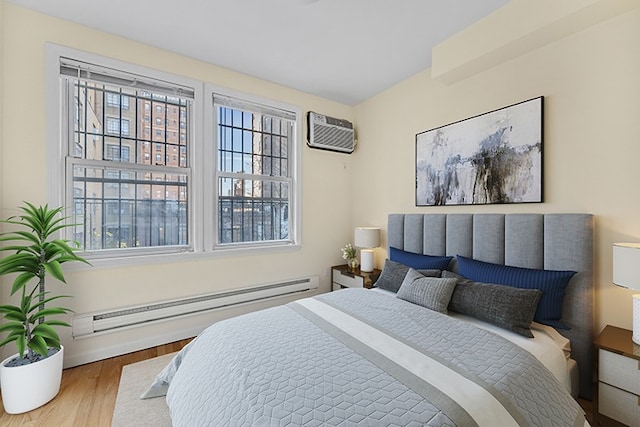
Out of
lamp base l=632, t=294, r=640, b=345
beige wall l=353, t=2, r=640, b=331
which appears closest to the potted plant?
beige wall l=353, t=2, r=640, b=331

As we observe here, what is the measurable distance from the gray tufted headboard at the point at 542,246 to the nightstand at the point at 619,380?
0.23 m

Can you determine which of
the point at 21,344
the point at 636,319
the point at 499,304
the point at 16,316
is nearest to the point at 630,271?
the point at 636,319

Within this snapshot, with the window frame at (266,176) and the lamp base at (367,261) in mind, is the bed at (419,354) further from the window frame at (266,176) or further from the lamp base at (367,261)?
the window frame at (266,176)

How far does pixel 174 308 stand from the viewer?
8.50 feet

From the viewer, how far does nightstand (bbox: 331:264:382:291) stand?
2.99 m

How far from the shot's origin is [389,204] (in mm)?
3254

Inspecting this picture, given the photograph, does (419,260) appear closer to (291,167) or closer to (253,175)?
(291,167)

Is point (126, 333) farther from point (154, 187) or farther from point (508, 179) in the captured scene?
point (508, 179)

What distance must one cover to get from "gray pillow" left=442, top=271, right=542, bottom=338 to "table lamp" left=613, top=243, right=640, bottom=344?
383 millimetres

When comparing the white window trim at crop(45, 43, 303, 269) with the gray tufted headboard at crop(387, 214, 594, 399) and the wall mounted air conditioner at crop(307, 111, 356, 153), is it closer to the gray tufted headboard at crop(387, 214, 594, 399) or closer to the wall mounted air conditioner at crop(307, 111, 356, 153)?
the wall mounted air conditioner at crop(307, 111, 356, 153)

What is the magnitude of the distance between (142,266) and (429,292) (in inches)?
96.1

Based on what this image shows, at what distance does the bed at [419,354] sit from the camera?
102 cm

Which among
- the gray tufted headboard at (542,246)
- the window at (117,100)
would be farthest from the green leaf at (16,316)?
the gray tufted headboard at (542,246)

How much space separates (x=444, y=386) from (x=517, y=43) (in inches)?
91.3
